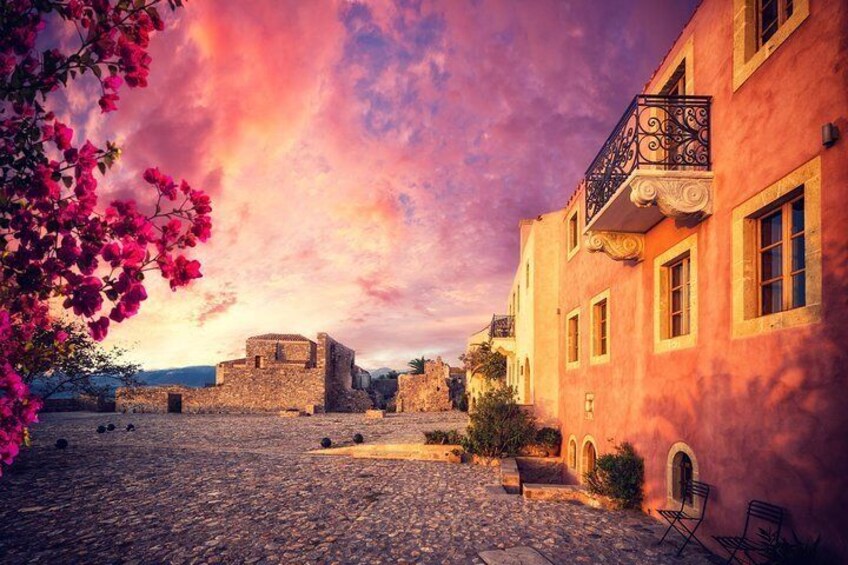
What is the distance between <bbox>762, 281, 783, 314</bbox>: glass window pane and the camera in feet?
16.7

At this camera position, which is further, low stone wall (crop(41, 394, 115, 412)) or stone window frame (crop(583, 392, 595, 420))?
low stone wall (crop(41, 394, 115, 412))

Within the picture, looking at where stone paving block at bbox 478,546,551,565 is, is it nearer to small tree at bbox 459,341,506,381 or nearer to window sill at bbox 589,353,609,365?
window sill at bbox 589,353,609,365

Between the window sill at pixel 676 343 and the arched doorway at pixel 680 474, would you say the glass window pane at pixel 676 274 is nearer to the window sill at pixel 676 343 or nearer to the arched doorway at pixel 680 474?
the window sill at pixel 676 343

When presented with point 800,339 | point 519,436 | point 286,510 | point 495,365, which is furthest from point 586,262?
point 495,365

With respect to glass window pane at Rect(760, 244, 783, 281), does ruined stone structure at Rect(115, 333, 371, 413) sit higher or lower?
lower

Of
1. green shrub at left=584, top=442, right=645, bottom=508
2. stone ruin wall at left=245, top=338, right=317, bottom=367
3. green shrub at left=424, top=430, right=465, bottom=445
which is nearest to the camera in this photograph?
green shrub at left=584, top=442, right=645, bottom=508

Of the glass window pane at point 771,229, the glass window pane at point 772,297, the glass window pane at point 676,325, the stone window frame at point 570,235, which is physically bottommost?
the glass window pane at point 676,325

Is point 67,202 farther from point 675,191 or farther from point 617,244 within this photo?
point 617,244

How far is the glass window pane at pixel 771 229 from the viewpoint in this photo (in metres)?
5.20

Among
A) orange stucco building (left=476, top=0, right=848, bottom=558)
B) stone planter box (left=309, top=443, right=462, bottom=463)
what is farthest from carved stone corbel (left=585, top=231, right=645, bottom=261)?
stone planter box (left=309, top=443, right=462, bottom=463)

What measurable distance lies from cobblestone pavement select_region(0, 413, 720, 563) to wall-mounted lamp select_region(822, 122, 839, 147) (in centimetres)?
483

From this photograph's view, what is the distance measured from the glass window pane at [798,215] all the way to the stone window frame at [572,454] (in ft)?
28.6

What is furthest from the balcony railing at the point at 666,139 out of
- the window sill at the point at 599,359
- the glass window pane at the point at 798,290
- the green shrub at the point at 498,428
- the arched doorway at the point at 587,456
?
the green shrub at the point at 498,428

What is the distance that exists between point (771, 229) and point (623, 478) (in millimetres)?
4988
